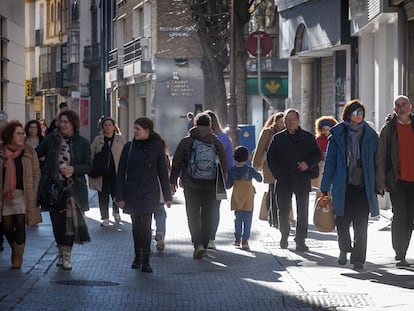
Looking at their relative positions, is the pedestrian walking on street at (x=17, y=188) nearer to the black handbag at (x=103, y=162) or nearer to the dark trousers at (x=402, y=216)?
the dark trousers at (x=402, y=216)

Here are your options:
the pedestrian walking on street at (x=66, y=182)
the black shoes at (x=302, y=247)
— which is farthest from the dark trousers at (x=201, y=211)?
the pedestrian walking on street at (x=66, y=182)

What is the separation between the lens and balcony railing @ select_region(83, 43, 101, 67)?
64.8 metres

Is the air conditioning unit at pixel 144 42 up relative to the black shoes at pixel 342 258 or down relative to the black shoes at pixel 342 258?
up

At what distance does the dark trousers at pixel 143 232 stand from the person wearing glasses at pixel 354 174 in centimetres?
197

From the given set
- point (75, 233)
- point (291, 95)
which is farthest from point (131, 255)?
point (291, 95)

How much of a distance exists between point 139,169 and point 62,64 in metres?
60.4

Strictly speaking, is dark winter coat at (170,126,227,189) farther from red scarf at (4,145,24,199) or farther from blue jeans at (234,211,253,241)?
red scarf at (4,145,24,199)

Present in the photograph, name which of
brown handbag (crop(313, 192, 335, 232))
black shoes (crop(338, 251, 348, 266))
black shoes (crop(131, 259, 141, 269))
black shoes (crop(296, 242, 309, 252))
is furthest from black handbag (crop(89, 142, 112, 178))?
black shoes (crop(338, 251, 348, 266))

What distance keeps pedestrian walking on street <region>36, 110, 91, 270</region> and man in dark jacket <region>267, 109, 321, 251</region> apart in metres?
2.95

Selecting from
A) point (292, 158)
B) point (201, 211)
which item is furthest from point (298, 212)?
point (201, 211)

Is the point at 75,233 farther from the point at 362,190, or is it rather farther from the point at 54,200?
the point at 362,190

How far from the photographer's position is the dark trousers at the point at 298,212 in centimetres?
1505

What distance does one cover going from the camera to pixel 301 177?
1502cm

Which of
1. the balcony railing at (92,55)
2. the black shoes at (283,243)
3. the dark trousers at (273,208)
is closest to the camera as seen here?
the black shoes at (283,243)
